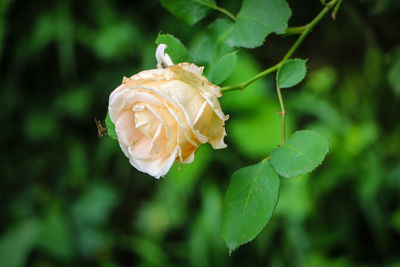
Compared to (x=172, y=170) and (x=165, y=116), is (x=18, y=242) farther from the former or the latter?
(x=165, y=116)

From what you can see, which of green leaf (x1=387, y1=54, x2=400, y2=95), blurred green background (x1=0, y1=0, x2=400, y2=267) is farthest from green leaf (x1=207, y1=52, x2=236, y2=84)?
blurred green background (x1=0, y1=0, x2=400, y2=267)

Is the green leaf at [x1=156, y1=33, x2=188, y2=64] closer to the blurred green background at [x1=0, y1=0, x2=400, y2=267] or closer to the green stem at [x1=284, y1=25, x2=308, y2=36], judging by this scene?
the green stem at [x1=284, y1=25, x2=308, y2=36]

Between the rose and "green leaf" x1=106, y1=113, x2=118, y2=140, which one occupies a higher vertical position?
the rose

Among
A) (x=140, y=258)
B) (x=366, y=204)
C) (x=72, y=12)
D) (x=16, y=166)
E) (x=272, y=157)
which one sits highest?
(x=272, y=157)

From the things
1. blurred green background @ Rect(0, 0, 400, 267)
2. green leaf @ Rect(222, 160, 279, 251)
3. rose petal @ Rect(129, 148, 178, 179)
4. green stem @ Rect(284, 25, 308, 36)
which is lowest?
blurred green background @ Rect(0, 0, 400, 267)

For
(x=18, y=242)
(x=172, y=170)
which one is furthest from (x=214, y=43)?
(x=18, y=242)

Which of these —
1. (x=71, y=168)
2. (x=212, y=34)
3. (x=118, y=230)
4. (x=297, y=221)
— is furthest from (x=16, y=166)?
(x=212, y=34)

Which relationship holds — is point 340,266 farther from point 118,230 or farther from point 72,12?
point 72,12
